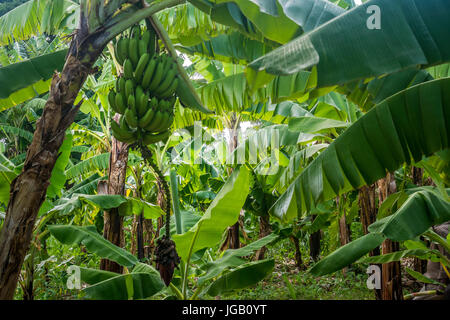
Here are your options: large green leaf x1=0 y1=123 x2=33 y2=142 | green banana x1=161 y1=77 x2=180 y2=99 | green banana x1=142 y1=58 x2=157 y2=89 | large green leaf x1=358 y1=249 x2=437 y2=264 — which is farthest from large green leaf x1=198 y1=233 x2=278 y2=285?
large green leaf x1=0 y1=123 x2=33 y2=142

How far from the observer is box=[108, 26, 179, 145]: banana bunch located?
5.04 ft

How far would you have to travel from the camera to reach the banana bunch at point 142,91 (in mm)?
1535

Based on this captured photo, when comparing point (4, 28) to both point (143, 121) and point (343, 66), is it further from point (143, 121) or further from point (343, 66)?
point (343, 66)

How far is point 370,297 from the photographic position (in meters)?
4.21

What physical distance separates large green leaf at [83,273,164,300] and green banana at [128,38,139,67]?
4.11 ft

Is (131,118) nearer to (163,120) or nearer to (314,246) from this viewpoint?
(163,120)

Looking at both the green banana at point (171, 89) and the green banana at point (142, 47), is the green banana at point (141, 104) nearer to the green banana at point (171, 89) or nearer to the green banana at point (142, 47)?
the green banana at point (171, 89)

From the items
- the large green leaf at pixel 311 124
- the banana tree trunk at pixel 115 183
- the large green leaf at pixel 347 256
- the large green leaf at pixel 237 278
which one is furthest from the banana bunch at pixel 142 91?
the banana tree trunk at pixel 115 183

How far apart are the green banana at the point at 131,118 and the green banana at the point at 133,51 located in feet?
0.92

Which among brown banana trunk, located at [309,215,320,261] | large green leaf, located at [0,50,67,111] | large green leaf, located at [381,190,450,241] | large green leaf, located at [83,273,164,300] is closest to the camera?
large green leaf, located at [381,190,450,241]

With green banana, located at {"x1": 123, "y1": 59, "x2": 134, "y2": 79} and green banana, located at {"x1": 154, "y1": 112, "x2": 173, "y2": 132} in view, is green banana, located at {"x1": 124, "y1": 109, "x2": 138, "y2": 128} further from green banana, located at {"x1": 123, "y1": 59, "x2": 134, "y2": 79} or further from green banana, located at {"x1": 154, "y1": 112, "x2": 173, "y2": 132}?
green banana, located at {"x1": 123, "y1": 59, "x2": 134, "y2": 79}

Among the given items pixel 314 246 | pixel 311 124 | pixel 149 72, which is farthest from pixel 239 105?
pixel 314 246

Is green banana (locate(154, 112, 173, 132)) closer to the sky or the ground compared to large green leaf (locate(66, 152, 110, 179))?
closer to the ground
